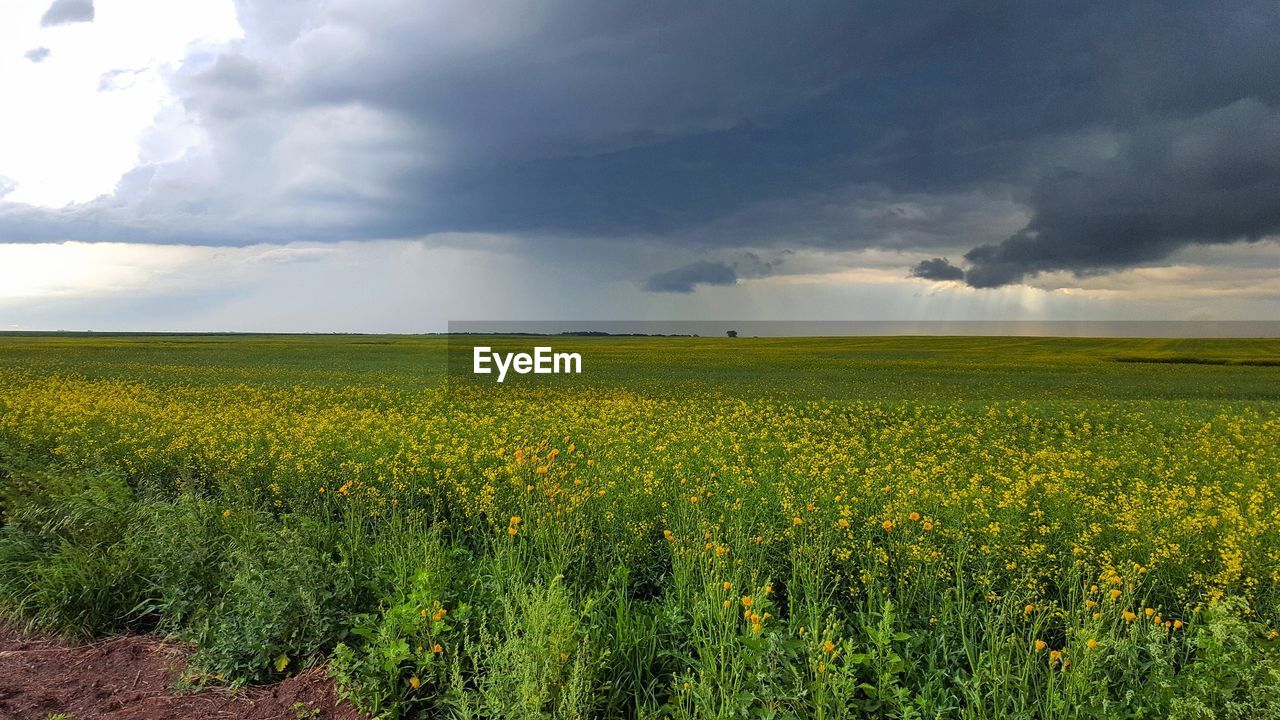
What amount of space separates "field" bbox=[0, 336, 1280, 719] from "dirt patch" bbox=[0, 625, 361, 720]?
0.63ft

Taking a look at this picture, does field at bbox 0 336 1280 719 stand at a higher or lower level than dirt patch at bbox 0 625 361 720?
higher

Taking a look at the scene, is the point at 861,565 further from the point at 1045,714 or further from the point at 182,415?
the point at 182,415

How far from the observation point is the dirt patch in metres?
5.12

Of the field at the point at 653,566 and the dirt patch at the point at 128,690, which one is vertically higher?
the field at the point at 653,566

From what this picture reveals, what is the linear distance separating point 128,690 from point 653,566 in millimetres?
4271

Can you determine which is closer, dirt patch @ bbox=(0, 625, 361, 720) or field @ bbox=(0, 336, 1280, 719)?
field @ bbox=(0, 336, 1280, 719)

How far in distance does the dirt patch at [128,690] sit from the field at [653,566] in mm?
192

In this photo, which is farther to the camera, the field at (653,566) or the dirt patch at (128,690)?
the dirt patch at (128,690)

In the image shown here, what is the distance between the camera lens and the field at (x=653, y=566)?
449 cm

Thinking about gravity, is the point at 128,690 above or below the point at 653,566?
below

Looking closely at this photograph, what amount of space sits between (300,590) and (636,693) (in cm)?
284

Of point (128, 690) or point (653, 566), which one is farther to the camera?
point (653, 566)

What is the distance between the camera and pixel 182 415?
14.2 m

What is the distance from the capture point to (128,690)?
553 centimetres
